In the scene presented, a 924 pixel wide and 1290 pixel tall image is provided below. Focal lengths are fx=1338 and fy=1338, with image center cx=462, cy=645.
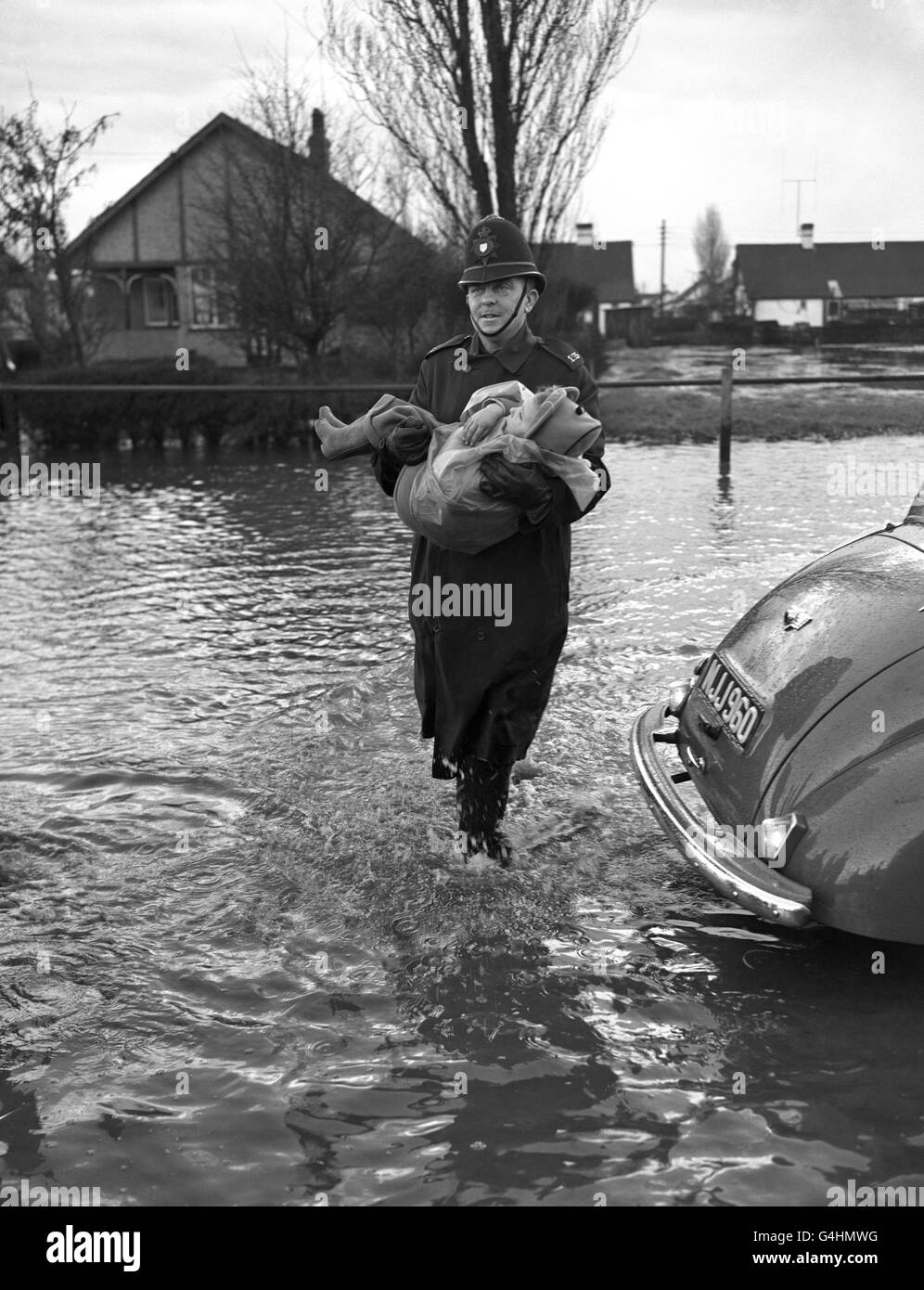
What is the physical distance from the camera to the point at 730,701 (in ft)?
13.4

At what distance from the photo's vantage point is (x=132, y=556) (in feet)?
35.4

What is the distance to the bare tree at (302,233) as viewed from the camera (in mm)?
22859

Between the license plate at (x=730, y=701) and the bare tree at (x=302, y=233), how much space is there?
1933 centimetres

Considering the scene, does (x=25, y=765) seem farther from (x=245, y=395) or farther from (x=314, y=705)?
(x=245, y=395)

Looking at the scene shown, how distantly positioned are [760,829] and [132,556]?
811 cm

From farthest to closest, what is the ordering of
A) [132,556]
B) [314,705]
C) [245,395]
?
[245,395]
[132,556]
[314,705]

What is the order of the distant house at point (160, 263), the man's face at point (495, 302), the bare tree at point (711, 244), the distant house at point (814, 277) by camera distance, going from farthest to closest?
the bare tree at point (711, 244) < the distant house at point (814, 277) < the distant house at point (160, 263) < the man's face at point (495, 302)

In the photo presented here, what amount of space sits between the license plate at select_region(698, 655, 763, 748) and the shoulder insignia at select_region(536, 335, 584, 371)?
1072 mm

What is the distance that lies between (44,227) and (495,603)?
23.6 metres

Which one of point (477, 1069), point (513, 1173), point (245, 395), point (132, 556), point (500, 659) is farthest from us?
point (245, 395)

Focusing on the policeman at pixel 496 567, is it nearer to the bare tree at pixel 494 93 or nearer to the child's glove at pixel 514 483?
the child's glove at pixel 514 483

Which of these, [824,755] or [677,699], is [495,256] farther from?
[824,755]

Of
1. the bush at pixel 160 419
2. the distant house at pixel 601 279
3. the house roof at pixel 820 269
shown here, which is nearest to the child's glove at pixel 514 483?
the bush at pixel 160 419

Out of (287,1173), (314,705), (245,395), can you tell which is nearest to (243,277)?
(245,395)
